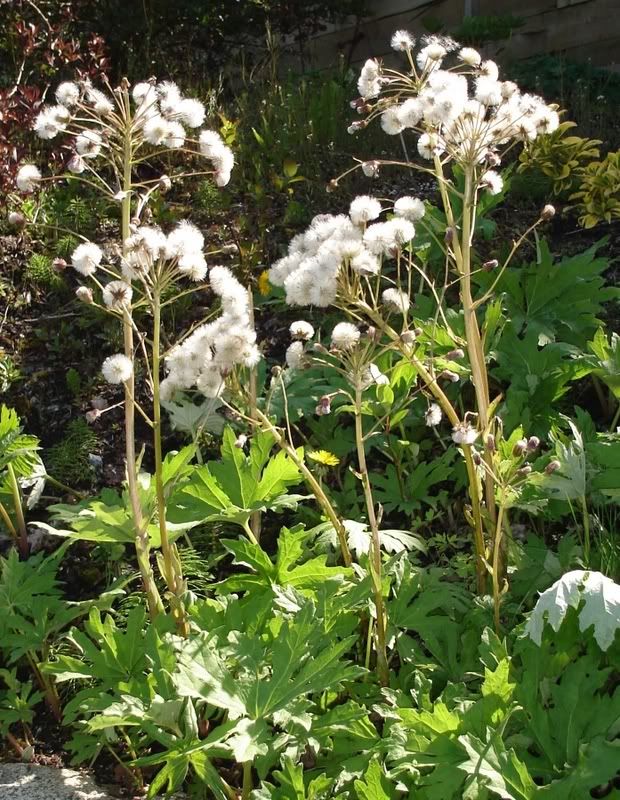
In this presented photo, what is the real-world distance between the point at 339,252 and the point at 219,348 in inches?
14.1

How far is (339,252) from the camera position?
207 centimetres

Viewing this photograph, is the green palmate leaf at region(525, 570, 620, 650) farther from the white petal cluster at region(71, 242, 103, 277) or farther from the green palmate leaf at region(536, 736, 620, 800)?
the white petal cluster at region(71, 242, 103, 277)

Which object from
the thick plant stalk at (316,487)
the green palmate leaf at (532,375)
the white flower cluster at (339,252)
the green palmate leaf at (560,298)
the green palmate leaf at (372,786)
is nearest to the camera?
the green palmate leaf at (372,786)

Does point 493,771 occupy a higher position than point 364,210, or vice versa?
point 364,210

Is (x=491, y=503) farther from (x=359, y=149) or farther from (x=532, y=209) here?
(x=359, y=149)

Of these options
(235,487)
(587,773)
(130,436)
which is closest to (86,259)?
(130,436)

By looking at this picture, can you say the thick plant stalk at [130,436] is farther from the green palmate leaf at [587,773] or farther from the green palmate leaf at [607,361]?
the green palmate leaf at [607,361]

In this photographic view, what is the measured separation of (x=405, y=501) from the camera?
309 cm

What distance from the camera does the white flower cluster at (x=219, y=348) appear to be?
211 centimetres

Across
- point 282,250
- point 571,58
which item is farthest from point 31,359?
point 571,58

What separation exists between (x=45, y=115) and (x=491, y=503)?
1557 millimetres

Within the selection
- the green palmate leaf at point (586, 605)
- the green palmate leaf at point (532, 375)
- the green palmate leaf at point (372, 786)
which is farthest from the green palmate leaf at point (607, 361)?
the green palmate leaf at point (372, 786)

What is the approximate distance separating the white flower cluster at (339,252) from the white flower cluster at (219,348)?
0.42ft

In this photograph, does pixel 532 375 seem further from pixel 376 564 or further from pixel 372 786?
pixel 372 786
